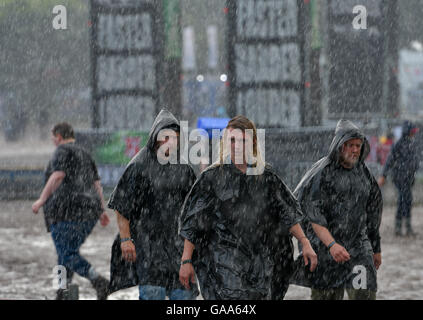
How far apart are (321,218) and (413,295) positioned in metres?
2.81

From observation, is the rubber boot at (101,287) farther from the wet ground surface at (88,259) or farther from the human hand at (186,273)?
the human hand at (186,273)

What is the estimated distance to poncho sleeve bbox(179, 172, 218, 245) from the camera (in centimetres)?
476

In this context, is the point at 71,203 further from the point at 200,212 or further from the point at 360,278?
the point at 360,278

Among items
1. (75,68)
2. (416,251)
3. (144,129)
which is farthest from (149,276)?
(75,68)

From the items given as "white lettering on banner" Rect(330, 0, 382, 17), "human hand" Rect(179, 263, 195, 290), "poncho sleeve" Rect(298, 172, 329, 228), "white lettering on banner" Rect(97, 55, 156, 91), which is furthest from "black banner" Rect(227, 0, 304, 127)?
"human hand" Rect(179, 263, 195, 290)

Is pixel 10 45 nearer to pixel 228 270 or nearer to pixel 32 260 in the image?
pixel 32 260

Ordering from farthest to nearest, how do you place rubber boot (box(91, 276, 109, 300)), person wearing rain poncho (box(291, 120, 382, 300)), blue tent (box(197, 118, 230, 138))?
1. blue tent (box(197, 118, 230, 138))
2. rubber boot (box(91, 276, 109, 300))
3. person wearing rain poncho (box(291, 120, 382, 300))

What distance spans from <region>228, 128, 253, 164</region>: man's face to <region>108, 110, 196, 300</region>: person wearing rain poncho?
27.0 inches

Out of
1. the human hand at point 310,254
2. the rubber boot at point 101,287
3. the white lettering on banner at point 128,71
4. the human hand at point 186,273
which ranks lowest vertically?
the rubber boot at point 101,287

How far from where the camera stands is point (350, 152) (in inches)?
212

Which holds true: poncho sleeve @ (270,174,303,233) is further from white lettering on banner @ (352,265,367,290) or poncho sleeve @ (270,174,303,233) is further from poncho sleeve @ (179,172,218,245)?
white lettering on banner @ (352,265,367,290)

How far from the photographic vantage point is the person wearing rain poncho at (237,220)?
4723 millimetres

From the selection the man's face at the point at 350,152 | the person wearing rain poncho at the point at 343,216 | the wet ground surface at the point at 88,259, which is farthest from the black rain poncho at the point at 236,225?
the wet ground surface at the point at 88,259
